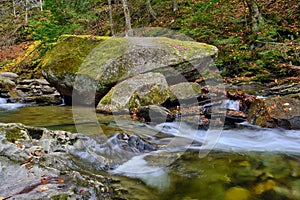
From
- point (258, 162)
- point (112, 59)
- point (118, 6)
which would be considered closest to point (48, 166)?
point (258, 162)

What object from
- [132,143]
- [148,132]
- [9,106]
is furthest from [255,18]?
[9,106]

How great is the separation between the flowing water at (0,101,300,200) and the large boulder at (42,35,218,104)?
1524mm

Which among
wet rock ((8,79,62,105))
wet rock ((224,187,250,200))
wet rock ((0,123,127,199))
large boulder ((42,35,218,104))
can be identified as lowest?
wet rock ((224,187,250,200))

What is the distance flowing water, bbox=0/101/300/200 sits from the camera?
3387mm

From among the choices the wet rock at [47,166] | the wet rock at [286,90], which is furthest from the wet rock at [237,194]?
the wet rock at [286,90]

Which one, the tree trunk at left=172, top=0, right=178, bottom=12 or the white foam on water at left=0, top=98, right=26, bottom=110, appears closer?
the white foam on water at left=0, top=98, right=26, bottom=110

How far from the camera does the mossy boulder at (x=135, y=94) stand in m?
6.98

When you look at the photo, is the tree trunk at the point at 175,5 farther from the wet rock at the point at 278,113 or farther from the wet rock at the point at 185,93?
the wet rock at the point at 278,113

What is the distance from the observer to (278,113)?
579 centimetres

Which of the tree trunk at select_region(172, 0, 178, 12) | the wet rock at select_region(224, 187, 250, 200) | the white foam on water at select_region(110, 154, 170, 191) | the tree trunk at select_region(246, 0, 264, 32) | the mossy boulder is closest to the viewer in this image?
the wet rock at select_region(224, 187, 250, 200)

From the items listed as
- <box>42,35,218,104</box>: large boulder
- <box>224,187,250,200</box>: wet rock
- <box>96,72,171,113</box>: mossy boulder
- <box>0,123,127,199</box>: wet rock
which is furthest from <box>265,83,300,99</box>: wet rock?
<box>0,123,127,199</box>: wet rock

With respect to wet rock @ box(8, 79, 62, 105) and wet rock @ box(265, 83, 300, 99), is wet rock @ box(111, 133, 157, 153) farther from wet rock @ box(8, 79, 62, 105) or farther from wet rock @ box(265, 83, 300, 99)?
wet rock @ box(8, 79, 62, 105)

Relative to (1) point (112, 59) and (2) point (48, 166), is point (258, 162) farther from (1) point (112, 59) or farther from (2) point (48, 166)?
(1) point (112, 59)

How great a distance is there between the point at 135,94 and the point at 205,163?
331 cm
